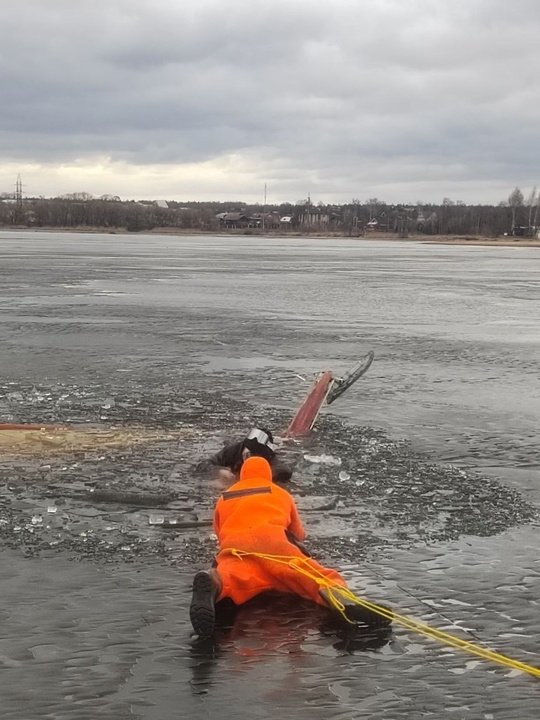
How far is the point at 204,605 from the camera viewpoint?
532cm

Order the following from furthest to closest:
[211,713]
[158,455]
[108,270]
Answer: [108,270] → [158,455] → [211,713]

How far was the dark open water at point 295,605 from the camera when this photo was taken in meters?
4.80

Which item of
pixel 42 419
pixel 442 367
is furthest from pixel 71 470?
pixel 442 367

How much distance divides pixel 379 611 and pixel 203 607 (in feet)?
3.49

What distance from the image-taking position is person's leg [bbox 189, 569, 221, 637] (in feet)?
17.4

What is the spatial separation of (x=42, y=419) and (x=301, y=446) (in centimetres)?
326

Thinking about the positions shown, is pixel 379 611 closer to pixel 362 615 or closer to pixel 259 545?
pixel 362 615

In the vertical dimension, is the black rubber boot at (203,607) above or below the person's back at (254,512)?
below

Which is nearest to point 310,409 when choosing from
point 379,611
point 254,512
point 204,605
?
point 254,512

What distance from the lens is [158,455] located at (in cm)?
960

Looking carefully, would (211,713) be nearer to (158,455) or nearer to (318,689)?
(318,689)

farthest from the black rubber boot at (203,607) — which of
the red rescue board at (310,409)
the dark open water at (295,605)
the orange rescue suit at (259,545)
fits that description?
the red rescue board at (310,409)

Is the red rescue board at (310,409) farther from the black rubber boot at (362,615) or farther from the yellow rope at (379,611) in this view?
the black rubber boot at (362,615)

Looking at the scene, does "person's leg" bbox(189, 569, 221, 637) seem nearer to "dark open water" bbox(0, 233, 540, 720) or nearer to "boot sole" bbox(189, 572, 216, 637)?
"boot sole" bbox(189, 572, 216, 637)
